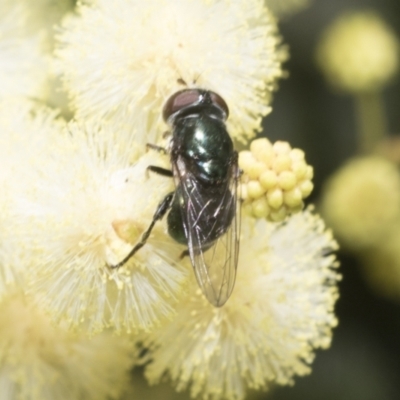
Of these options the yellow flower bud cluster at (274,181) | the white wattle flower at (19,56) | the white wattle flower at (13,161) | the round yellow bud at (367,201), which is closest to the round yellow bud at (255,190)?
the yellow flower bud cluster at (274,181)

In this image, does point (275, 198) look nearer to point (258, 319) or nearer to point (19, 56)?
point (258, 319)

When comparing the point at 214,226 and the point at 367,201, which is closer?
the point at 214,226

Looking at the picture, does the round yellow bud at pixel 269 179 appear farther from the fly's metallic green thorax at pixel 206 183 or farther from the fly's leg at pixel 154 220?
the fly's leg at pixel 154 220

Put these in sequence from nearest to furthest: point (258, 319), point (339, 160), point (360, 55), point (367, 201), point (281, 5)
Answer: point (258, 319) < point (281, 5) < point (367, 201) < point (360, 55) < point (339, 160)

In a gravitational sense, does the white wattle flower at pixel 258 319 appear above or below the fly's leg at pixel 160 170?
below

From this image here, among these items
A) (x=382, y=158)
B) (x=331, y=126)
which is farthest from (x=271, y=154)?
(x=331, y=126)

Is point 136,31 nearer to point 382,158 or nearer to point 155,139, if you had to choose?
point 155,139

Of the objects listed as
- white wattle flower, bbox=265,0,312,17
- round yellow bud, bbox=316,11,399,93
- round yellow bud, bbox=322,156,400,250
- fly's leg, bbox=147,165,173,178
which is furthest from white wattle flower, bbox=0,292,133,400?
round yellow bud, bbox=316,11,399,93

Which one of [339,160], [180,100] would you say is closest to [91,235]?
[180,100]
